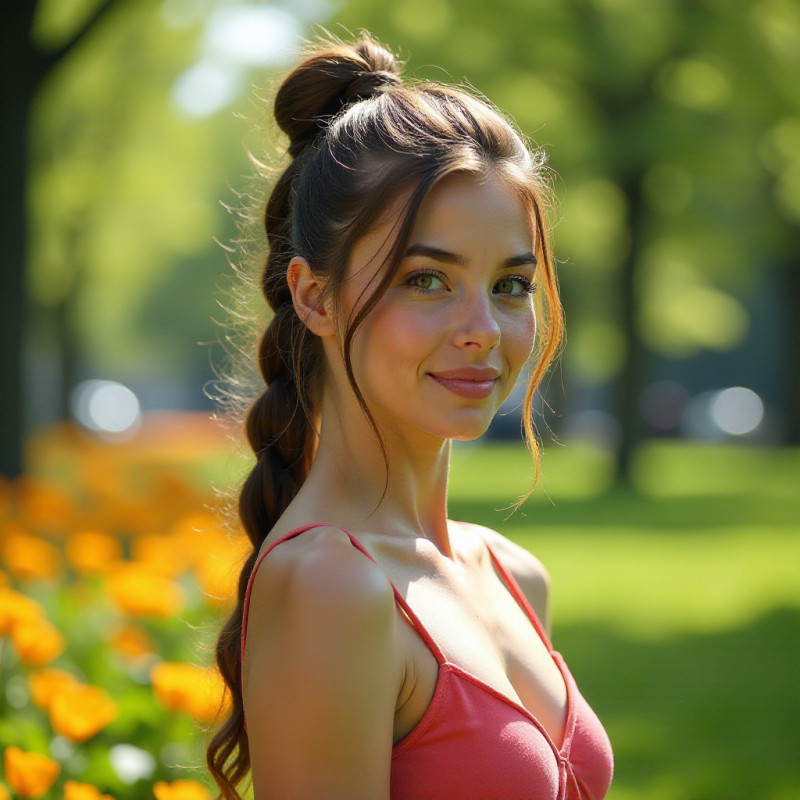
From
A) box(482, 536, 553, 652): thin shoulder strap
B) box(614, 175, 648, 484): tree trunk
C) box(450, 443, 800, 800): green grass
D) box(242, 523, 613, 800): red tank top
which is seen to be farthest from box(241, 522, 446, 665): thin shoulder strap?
box(614, 175, 648, 484): tree trunk

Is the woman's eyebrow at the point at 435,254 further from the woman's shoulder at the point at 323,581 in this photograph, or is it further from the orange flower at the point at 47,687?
the orange flower at the point at 47,687

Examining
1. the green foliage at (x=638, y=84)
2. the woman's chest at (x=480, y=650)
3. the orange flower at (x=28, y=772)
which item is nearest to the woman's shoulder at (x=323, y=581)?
the woman's chest at (x=480, y=650)

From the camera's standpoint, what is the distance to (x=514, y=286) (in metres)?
1.98

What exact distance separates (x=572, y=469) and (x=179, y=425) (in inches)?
577

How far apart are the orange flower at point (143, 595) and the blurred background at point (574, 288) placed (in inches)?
8.6

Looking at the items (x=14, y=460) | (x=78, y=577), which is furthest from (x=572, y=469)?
(x=78, y=577)

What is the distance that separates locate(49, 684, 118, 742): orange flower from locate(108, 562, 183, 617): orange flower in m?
1.07

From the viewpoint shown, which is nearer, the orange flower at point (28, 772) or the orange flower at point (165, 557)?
the orange flower at point (28, 772)

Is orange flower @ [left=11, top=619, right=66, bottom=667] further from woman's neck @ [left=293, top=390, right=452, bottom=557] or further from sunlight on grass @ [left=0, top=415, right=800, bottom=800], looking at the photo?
woman's neck @ [left=293, top=390, right=452, bottom=557]

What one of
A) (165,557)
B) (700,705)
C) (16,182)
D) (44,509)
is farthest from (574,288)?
(165,557)

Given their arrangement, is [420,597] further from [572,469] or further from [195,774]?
[572,469]

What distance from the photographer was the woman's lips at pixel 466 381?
1893 millimetres

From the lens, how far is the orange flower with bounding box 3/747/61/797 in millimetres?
2475

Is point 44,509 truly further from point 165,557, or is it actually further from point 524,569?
point 524,569
